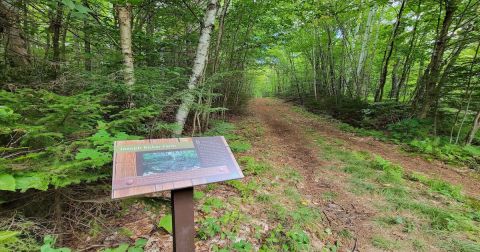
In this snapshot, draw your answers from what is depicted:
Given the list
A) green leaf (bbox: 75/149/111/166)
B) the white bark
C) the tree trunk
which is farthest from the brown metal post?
the white bark

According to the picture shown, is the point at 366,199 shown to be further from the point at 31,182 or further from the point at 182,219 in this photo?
the point at 31,182

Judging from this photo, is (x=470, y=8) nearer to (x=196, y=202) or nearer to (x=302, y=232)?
(x=302, y=232)

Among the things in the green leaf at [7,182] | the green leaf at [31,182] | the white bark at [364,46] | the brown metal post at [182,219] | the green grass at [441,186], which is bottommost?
the green grass at [441,186]

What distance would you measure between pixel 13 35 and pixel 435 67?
1051 cm

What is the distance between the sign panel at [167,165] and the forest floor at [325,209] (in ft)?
2.49

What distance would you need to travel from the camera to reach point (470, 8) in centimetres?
655

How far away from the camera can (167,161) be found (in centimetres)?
183

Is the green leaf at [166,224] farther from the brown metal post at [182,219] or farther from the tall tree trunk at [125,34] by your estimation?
the tall tree trunk at [125,34]

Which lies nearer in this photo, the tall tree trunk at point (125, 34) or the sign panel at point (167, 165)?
the sign panel at point (167, 165)

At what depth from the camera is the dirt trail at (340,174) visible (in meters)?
2.97

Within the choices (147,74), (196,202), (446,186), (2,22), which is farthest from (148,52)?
(446,186)

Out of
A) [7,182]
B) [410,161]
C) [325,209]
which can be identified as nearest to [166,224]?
[7,182]

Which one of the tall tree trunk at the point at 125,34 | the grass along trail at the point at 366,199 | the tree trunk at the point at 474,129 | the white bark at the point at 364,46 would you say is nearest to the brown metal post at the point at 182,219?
the grass along trail at the point at 366,199

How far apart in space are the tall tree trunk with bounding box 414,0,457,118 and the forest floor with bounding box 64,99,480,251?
2.86 meters
